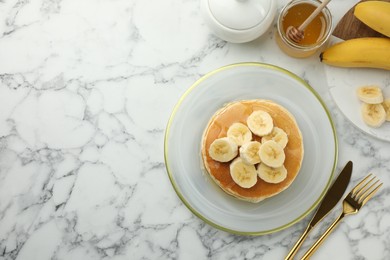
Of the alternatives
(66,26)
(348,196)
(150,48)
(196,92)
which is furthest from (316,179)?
(66,26)

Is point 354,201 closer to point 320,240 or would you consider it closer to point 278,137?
point 320,240

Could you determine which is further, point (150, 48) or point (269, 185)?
point (150, 48)

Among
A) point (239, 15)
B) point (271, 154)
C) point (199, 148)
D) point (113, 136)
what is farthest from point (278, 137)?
point (113, 136)

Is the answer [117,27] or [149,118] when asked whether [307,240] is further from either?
[117,27]

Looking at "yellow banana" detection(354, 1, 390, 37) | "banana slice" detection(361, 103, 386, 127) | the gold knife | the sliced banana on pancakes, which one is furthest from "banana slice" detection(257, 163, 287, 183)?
"yellow banana" detection(354, 1, 390, 37)

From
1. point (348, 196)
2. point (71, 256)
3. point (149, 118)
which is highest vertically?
point (149, 118)

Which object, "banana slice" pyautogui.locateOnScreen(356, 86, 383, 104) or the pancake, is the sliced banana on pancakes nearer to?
the pancake
